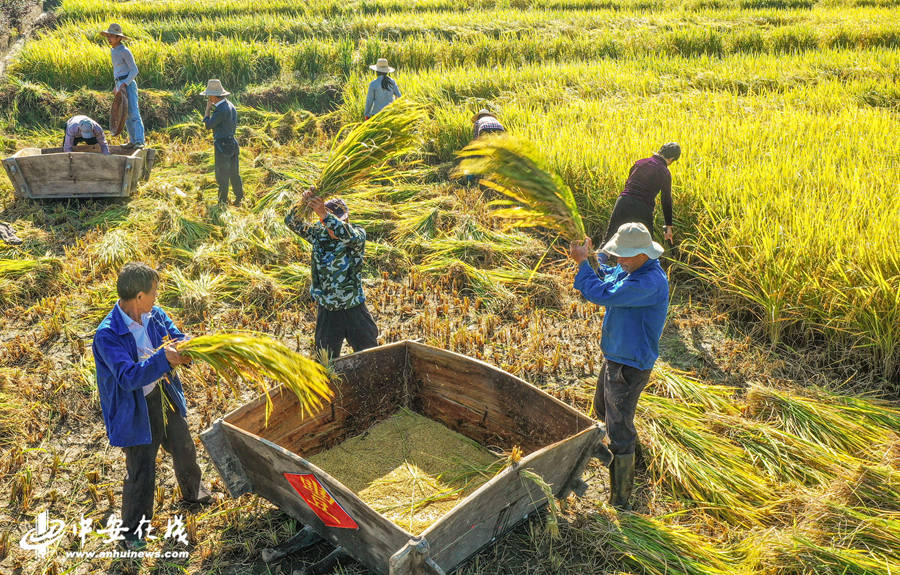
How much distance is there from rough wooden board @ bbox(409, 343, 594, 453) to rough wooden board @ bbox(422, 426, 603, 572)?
195 millimetres

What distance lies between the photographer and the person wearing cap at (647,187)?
5.07 m

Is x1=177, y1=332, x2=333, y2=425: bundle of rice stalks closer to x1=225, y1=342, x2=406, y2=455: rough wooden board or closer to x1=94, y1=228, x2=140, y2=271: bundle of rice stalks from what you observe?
x1=225, y1=342, x2=406, y2=455: rough wooden board

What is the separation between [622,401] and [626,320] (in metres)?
0.44

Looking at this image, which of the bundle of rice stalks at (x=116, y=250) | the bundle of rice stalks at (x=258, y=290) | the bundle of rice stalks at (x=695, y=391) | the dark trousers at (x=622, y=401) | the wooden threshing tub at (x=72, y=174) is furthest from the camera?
the wooden threshing tub at (x=72, y=174)

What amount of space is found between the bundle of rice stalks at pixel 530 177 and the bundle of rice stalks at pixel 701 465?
4.23ft

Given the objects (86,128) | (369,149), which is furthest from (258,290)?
(86,128)

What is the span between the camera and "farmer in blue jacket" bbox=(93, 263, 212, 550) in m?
2.93

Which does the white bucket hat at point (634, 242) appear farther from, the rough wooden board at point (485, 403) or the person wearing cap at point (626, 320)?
the rough wooden board at point (485, 403)

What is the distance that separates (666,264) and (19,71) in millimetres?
10281

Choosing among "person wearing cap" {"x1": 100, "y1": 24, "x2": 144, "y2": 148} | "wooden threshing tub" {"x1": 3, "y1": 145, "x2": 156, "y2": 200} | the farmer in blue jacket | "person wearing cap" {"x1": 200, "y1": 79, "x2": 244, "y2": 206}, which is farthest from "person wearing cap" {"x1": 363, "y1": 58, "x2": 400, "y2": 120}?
the farmer in blue jacket

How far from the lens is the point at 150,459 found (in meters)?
3.21

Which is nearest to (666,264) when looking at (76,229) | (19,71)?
(76,229)

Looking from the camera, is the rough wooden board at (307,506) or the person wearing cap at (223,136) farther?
the person wearing cap at (223,136)

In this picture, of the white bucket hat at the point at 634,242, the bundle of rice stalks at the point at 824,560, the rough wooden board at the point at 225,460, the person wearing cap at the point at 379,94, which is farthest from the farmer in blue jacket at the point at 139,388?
the person wearing cap at the point at 379,94
